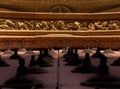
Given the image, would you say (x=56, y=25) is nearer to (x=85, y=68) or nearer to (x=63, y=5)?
(x=63, y=5)

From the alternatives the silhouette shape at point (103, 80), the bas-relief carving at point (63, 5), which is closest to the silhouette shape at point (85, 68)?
the silhouette shape at point (103, 80)

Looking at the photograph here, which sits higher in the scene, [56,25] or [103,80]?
[56,25]

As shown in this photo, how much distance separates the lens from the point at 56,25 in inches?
58.1

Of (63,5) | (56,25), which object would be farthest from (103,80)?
(63,5)

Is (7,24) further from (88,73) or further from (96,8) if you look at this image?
(88,73)

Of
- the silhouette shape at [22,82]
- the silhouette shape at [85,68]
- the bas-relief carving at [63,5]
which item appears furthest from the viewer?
the silhouette shape at [85,68]

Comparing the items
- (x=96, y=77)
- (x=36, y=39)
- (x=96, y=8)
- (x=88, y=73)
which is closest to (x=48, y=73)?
(x=88, y=73)

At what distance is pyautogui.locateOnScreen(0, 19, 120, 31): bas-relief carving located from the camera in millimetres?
1456

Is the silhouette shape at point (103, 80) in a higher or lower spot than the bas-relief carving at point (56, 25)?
lower

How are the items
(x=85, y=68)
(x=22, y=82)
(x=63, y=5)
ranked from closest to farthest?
(x=22, y=82) → (x=63, y=5) → (x=85, y=68)

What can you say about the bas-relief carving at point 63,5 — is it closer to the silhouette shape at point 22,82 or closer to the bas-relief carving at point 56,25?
the bas-relief carving at point 56,25

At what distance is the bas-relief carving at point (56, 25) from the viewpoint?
1.46 m

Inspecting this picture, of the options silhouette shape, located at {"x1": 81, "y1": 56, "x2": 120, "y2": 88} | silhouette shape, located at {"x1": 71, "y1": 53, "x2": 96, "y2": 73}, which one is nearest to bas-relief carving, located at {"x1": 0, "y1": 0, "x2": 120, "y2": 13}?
silhouette shape, located at {"x1": 81, "y1": 56, "x2": 120, "y2": 88}

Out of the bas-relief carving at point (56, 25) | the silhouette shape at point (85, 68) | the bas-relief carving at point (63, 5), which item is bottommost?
the silhouette shape at point (85, 68)
